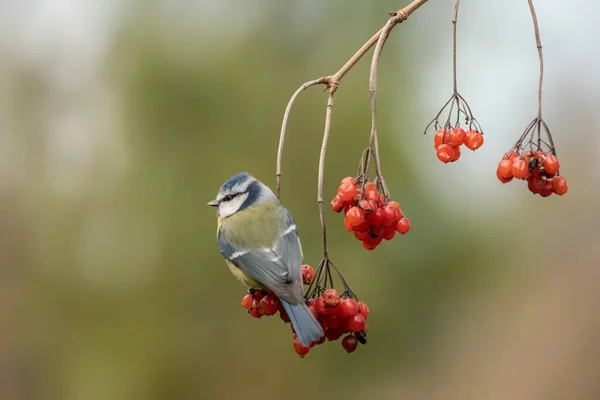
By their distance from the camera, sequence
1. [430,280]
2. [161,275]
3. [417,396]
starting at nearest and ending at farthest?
[161,275], [430,280], [417,396]

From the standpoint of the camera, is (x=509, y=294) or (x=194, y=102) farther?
(x=509, y=294)

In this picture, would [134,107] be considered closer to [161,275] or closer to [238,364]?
[161,275]

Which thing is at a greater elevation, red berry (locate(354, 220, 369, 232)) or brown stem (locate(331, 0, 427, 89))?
brown stem (locate(331, 0, 427, 89))

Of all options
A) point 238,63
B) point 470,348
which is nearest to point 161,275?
point 238,63

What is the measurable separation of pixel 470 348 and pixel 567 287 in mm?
1794

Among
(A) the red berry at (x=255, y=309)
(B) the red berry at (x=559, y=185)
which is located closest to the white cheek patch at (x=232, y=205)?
(A) the red berry at (x=255, y=309)

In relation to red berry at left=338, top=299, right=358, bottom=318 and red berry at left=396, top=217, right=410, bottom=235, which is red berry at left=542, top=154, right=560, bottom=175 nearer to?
red berry at left=396, top=217, right=410, bottom=235

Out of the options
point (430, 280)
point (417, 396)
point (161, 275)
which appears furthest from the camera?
point (417, 396)

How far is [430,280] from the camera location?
1132 cm

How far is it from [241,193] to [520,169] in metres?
1.13

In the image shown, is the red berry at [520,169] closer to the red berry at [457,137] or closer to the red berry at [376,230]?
the red berry at [457,137]

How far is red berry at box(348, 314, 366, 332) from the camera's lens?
1.81m

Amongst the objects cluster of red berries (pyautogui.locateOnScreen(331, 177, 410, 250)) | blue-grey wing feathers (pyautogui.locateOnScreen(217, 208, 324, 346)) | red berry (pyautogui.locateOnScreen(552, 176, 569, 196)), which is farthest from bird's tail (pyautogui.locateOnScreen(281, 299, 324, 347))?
red berry (pyautogui.locateOnScreen(552, 176, 569, 196))

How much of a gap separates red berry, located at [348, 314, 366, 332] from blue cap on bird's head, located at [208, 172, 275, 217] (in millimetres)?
967
